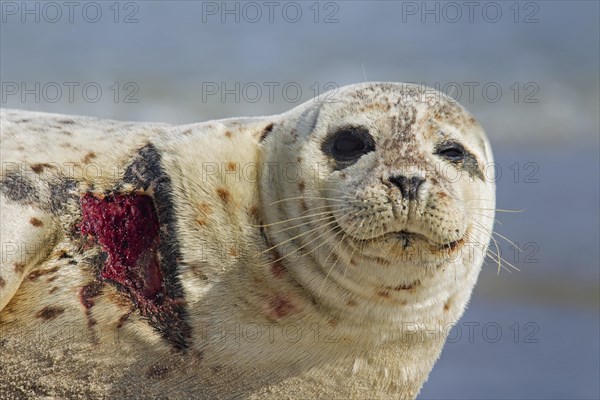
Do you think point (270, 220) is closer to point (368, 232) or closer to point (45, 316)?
point (368, 232)

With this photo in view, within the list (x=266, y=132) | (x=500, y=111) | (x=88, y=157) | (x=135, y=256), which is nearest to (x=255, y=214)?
(x=266, y=132)

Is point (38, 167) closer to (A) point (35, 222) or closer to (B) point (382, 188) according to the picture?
(A) point (35, 222)

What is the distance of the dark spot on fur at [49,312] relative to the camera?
13.7 feet

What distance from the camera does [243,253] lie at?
14.4 ft

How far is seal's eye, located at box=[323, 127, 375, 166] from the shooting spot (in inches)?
171

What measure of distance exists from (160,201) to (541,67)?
43.2 ft

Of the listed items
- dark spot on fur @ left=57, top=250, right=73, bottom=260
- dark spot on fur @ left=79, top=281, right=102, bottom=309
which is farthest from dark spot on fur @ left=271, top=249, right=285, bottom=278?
dark spot on fur @ left=57, top=250, right=73, bottom=260

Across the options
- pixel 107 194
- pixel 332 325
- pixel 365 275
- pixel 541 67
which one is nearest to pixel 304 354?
pixel 332 325

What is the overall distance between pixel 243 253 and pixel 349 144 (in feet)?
2.21

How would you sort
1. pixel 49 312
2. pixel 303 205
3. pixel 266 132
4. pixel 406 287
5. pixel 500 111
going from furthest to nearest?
1. pixel 500 111
2. pixel 266 132
3. pixel 303 205
4. pixel 406 287
5. pixel 49 312

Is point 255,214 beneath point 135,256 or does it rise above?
above

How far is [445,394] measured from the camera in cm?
795

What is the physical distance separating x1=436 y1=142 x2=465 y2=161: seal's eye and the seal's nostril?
0.35 m

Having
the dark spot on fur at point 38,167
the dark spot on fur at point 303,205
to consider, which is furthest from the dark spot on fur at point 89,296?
the dark spot on fur at point 303,205
